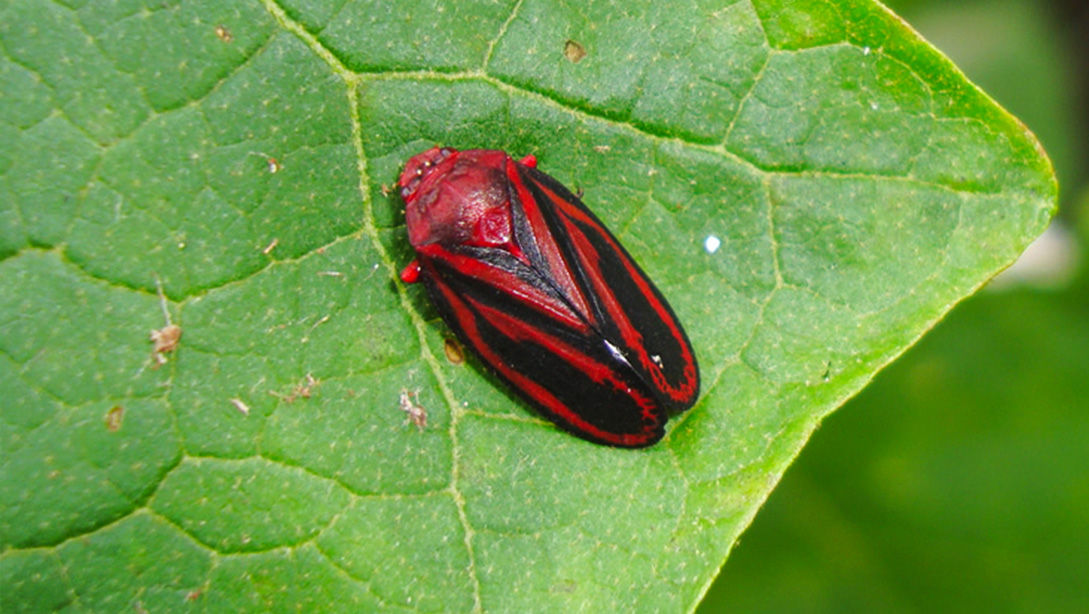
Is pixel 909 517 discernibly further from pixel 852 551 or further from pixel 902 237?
pixel 902 237

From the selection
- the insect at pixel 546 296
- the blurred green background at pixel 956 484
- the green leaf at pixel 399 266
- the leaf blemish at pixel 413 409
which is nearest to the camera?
the green leaf at pixel 399 266

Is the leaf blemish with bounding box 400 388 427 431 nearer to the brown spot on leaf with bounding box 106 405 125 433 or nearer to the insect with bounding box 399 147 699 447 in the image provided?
the insect with bounding box 399 147 699 447

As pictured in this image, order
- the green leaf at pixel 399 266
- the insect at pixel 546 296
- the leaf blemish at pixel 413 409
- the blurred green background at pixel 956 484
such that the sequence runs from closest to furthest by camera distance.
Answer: the green leaf at pixel 399 266
the leaf blemish at pixel 413 409
the insect at pixel 546 296
the blurred green background at pixel 956 484

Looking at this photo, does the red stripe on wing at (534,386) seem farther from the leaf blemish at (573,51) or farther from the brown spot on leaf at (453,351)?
the leaf blemish at (573,51)

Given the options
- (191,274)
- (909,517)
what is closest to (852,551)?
(909,517)

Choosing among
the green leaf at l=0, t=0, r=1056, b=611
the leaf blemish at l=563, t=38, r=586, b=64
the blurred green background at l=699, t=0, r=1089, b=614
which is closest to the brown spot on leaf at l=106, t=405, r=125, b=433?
the green leaf at l=0, t=0, r=1056, b=611

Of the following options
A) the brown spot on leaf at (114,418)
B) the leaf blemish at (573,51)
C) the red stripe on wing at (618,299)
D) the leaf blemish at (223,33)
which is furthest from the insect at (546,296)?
the brown spot on leaf at (114,418)
